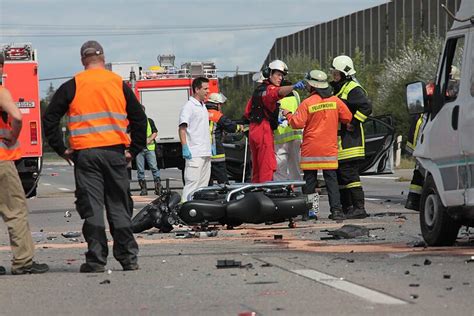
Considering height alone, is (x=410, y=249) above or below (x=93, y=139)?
below

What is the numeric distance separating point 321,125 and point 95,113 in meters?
6.31

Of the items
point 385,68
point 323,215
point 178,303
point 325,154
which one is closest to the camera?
point 178,303

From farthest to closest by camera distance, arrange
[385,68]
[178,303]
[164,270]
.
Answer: [385,68], [164,270], [178,303]

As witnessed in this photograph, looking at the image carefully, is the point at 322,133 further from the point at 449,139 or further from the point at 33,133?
the point at 33,133

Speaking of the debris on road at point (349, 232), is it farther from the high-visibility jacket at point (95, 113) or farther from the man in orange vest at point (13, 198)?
the man in orange vest at point (13, 198)

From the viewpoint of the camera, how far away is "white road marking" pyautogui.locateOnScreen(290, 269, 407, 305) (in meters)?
8.57

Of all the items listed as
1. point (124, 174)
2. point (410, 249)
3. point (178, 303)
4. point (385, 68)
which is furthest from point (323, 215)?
point (385, 68)

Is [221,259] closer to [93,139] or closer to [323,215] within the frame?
[93,139]

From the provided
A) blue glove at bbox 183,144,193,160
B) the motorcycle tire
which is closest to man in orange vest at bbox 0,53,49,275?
the motorcycle tire

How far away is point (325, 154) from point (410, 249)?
478cm

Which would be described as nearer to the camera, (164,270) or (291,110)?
(164,270)

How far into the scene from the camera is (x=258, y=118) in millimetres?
17594

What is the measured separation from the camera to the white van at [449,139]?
11.7 metres

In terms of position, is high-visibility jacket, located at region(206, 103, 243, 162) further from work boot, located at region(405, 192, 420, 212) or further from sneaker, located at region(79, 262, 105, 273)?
sneaker, located at region(79, 262, 105, 273)
